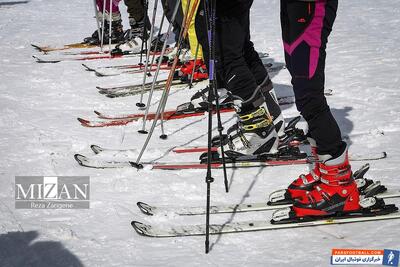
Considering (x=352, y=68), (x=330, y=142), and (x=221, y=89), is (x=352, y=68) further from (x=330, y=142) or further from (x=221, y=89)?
(x=330, y=142)

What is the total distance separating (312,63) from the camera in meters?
2.63

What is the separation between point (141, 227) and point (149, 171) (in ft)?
3.01

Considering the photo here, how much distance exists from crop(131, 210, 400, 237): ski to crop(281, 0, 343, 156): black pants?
0.40 meters

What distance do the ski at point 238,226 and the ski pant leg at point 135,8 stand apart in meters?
6.26

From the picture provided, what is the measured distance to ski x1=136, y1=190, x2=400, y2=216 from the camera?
9.48ft

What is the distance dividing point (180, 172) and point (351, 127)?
1778mm

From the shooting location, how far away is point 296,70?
2670 mm

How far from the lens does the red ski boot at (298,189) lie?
2.85m

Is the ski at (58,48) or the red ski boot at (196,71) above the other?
the red ski boot at (196,71)

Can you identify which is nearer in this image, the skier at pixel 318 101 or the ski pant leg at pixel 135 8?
the skier at pixel 318 101

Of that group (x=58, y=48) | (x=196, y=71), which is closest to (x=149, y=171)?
(x=196, y=71)

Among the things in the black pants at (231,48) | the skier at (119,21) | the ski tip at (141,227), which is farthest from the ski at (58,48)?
the ski tip at (141,227)

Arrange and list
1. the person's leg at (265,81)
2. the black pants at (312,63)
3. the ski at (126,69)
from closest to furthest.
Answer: the black pants at (312,63) < the person's leg at (265,81) < the ski at (126,69)

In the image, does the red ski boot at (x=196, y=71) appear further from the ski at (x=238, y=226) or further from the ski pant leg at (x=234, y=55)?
the ski at (x=238, y=226)
